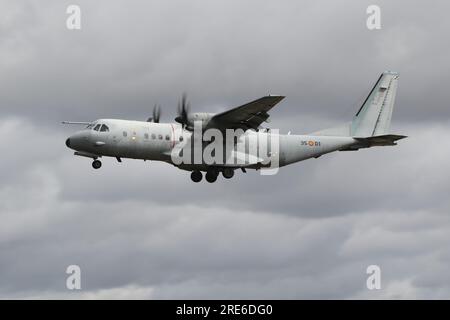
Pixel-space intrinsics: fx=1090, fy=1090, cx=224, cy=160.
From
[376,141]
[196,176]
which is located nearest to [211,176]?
[196,176]

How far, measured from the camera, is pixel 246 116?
5372cm

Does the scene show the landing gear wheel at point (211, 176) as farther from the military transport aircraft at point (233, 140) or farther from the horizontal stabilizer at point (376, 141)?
the horizontal stabilizer at point (376, 141)

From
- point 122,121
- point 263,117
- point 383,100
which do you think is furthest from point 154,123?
point 383,100

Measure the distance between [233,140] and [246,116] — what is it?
188cm

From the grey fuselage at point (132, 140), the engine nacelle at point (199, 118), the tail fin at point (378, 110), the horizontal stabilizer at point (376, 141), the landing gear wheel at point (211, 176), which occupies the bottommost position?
the landing gear wheel at point (211, 176)

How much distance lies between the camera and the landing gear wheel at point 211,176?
184 feet

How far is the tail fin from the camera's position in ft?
195

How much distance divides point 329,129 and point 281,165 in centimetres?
357

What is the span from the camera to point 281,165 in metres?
57.2

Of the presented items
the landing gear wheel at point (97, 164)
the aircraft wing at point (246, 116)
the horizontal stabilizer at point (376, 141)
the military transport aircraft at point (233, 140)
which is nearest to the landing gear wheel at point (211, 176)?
the military transport aircraft at point (233, 140)

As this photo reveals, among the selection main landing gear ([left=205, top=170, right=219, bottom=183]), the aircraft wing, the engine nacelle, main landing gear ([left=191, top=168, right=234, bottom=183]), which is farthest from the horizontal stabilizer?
the engine nacelle

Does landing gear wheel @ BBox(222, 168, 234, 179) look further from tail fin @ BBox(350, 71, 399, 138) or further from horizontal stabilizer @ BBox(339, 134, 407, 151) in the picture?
tail fin @ BBox(350, 71, 399, 138)

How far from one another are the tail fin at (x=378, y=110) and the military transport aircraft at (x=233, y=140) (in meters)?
0.05

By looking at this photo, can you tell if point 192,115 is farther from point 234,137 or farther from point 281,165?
point 281,165
